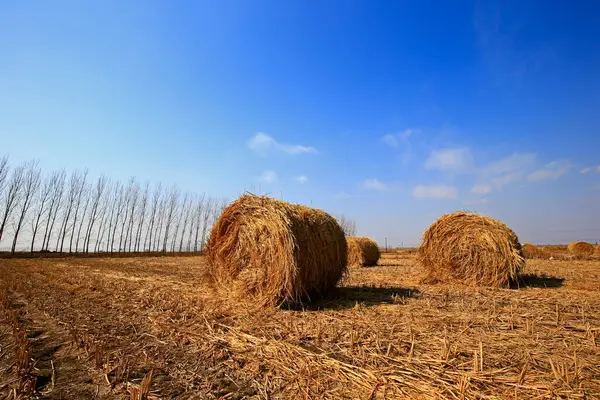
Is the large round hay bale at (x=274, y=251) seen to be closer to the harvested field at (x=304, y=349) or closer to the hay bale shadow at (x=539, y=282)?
the harvested field at (x=304, y=349)

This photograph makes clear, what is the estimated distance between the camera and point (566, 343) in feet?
12.3

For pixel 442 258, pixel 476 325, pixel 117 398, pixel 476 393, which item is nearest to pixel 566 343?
pixel 476 325

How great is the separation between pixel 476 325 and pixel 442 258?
19.0 ft

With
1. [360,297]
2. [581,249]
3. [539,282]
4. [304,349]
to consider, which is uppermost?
[581,249]

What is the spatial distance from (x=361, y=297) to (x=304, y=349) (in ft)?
12.9

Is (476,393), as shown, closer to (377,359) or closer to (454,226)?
(377,359)

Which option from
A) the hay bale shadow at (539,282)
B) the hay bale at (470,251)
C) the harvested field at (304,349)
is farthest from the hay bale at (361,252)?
the harvested field at (304,349)

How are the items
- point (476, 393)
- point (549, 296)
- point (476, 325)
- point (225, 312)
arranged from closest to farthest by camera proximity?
1. point (476, 393)
2. point (476, 325)
3. point (225, 312)
4. point (549, 296)

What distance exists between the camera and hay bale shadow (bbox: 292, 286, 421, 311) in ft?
21.1

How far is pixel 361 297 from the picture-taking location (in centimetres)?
725

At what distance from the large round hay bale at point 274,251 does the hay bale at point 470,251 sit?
3.93 m

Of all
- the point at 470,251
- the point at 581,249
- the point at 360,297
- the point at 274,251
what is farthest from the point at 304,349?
the point at 581,249

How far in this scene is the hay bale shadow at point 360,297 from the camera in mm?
6422

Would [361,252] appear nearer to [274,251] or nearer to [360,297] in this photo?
[360,297]
